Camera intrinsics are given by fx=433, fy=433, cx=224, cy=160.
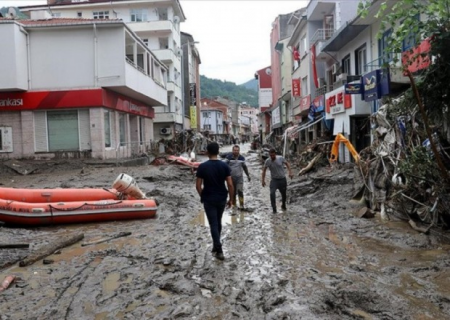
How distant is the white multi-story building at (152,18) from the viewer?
39.8 meters

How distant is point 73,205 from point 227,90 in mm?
155669

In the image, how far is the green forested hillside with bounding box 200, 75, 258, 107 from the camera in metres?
137

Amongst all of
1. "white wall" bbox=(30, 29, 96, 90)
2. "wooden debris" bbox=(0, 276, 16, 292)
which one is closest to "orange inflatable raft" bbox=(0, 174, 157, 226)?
"wooden debris" bbox=(0, 276, 16, 292)

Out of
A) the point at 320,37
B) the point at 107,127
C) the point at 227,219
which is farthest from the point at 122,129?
the point at 227,219

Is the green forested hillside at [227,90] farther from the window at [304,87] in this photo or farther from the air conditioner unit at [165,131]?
the window at [304,87]

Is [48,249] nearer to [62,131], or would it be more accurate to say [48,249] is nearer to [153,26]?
[62,131]

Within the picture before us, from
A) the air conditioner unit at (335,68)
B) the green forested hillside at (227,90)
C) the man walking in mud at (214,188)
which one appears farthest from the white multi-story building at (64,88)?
the green forested hillside at (227,90)

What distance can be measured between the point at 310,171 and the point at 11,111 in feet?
49.1

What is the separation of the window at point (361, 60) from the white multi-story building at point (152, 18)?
71.8 feet

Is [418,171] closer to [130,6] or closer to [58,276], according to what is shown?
[58,276]

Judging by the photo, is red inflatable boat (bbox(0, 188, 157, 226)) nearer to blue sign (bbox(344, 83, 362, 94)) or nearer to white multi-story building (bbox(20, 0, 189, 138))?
blue sign (bbox(344, 83, 362, 94))

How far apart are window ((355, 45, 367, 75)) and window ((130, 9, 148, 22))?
2614cm

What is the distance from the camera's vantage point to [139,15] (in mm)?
40656

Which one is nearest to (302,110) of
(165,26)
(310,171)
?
(310,171)
